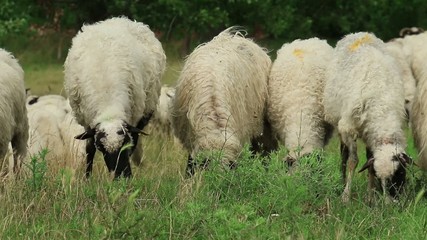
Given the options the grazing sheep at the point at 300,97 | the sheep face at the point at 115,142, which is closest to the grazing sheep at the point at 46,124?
the sheep face at the point at 115,142

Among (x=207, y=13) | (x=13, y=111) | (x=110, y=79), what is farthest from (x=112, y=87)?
(x=207, y=13)

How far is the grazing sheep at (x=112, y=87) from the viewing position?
880cm

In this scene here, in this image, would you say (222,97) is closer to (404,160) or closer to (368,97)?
(368,97)

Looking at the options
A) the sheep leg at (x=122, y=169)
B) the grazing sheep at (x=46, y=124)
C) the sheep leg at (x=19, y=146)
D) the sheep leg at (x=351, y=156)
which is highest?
the sheep leg at (x=351, y=156)

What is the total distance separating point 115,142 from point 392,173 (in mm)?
2672

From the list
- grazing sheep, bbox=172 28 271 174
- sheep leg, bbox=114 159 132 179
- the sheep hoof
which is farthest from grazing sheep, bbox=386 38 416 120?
sheep leg, bbox=114 159 132 179

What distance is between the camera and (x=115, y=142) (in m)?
8.66

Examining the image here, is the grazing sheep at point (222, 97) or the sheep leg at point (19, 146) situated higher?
the grazing sheep at point (222, 97)

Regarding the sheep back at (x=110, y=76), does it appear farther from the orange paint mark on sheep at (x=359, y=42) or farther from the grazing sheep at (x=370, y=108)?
the orange paint mark on sheep at (x=359, y=42)

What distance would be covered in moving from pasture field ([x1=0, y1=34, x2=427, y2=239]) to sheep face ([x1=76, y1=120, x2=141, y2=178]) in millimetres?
220

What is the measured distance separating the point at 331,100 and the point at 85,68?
267 cm

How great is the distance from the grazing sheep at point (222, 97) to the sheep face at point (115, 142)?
0.66 m

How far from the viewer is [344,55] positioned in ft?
32.0

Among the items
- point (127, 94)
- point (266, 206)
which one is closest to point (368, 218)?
point (266, 206)
